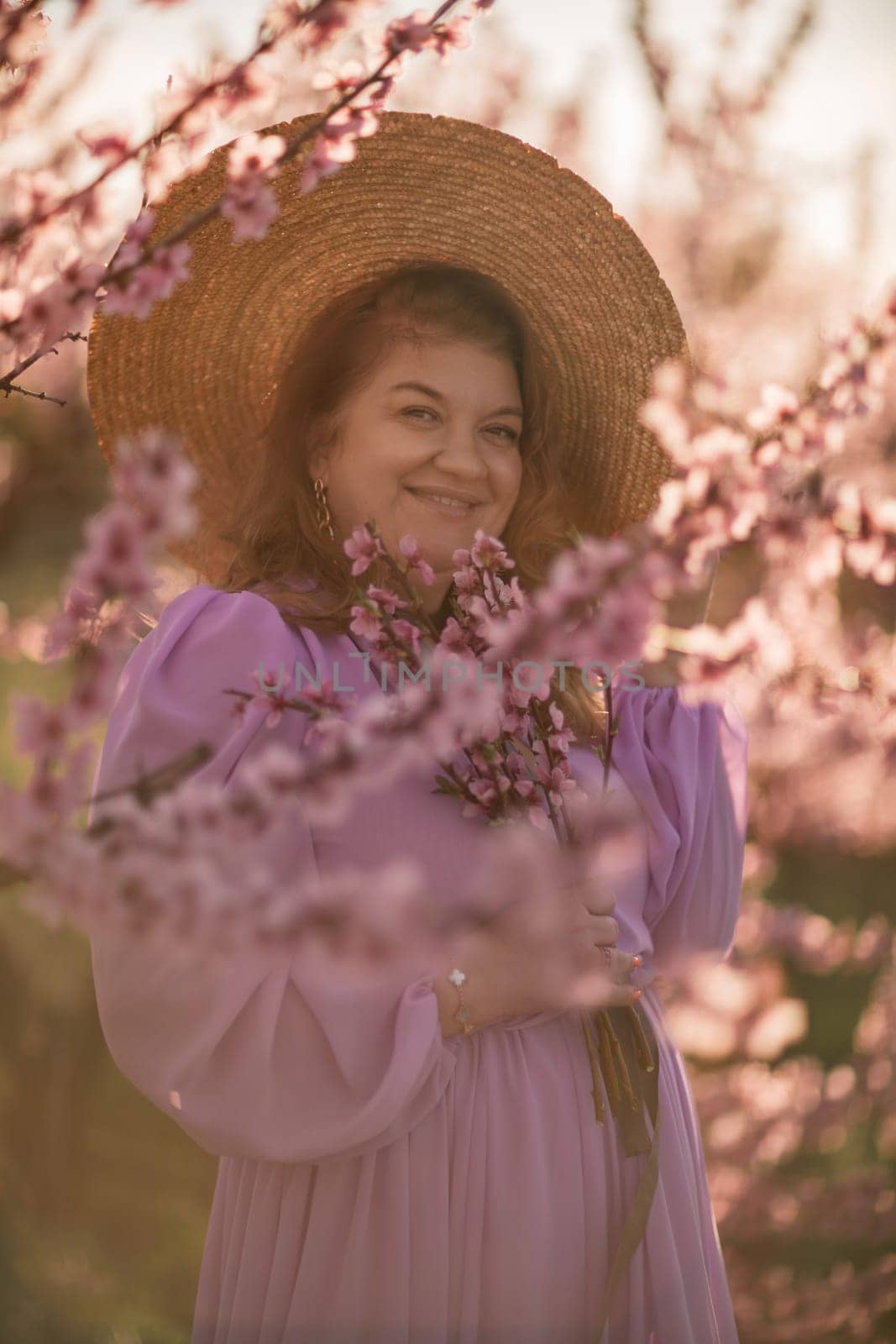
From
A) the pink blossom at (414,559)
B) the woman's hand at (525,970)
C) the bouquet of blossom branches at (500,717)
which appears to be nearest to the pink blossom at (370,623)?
the bouquet of blossom branches at (500,717)

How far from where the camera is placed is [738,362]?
4535mm

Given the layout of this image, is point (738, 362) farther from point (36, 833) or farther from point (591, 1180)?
point (36, 833)

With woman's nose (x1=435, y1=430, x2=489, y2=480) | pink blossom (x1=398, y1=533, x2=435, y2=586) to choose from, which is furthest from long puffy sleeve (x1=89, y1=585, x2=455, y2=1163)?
woman's nose (x1=435, y1=430, x2=489, y2=480)

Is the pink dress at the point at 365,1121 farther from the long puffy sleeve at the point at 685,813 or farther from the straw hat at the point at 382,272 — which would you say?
the straw hat at the point at 382,272

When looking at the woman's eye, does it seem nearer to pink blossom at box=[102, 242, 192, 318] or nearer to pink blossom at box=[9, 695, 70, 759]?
pink blossom at box=[102, 242, 192, 318]

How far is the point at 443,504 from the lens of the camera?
1708mm

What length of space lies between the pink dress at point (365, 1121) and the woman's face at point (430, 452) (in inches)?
9.2

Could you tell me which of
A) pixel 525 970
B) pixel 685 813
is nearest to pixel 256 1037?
pixel 525 970

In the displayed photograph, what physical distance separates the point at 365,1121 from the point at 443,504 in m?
0.88

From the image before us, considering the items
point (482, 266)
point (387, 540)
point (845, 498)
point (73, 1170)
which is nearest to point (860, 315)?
point (845, 498)

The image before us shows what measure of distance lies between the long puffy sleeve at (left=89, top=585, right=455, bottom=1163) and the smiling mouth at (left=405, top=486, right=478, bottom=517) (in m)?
0.51

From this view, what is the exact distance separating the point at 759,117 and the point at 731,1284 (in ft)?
13.4

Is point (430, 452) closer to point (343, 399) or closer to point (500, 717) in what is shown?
point (343, 399)

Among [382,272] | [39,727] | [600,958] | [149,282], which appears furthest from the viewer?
[382,272]
